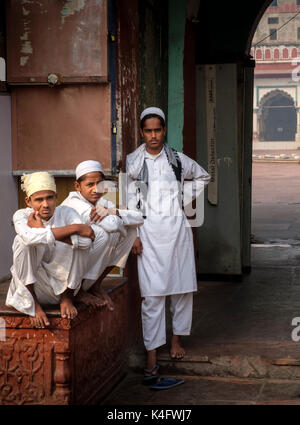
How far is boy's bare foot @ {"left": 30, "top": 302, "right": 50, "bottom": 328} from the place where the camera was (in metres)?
3.48

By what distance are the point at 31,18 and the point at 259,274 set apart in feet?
13.0

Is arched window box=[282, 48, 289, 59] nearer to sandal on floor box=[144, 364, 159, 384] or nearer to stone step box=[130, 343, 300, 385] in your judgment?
stone step box=[130, 343, 300, 385]

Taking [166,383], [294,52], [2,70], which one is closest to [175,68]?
[2,70]

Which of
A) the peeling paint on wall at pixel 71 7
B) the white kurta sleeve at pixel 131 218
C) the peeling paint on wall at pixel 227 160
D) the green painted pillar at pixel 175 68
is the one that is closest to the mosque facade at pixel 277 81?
the peeling paint on wall at pixel 227 160

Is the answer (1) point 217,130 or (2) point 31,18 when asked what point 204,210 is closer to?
(1) point 217,130

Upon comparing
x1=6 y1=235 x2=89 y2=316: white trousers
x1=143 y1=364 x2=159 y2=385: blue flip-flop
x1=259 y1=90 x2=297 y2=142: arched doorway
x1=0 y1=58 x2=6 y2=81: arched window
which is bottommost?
x1=143 y1=364 x2=159 y2=385: blue flip-flop

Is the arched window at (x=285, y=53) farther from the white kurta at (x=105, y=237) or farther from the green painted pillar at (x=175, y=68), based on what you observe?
the white kurta at (x=105, y=237)

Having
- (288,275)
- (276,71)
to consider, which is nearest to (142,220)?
(288,275)

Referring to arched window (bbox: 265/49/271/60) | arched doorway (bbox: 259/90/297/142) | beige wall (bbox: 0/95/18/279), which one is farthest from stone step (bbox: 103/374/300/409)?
arched window (bbox: 265/49/271/60)

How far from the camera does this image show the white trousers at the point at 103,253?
3785 millimetres

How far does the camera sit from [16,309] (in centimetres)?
360

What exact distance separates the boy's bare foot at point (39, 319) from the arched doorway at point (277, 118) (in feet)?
150

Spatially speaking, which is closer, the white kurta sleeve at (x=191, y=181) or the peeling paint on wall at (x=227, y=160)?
the white kurta sleeve at (x=191, y=181)

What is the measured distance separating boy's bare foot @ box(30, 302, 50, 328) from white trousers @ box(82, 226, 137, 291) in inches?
14.7
